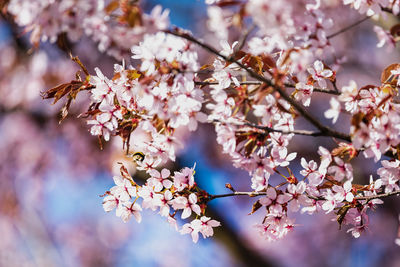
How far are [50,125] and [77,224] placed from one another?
116 inches

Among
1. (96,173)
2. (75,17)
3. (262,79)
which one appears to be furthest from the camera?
(96,173)

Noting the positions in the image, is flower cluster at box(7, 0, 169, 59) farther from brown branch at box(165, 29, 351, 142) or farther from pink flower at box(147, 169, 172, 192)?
pink flower at box(147, 169, 172, 192)

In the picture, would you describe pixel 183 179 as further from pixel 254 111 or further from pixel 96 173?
pixel 96 173

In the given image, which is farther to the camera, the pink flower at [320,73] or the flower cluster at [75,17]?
the pink flower at [320,73]

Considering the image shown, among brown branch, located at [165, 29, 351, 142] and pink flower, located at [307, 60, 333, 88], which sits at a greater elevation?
pink flower, located at [307, 60, 333, 88]

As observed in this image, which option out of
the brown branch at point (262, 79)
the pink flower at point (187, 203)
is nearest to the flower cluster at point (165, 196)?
the pink flower at point (187, 203)

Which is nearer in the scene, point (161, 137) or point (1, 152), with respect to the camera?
point (161, 137)

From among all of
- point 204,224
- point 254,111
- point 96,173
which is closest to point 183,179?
point 204,224

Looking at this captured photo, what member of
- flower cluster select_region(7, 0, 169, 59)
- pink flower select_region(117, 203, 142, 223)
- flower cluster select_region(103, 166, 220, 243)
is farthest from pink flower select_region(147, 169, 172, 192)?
flower cluster select_region(7, 0, 169, 59)

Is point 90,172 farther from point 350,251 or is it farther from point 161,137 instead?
point 161,137

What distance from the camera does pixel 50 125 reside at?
4.75m

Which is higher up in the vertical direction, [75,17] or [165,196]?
[75,17]

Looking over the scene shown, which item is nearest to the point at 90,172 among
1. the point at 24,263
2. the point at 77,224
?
the point at 77,224

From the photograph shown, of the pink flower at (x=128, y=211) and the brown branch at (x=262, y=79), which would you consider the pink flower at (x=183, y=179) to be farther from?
the brown branch at (x=262, y=79)
